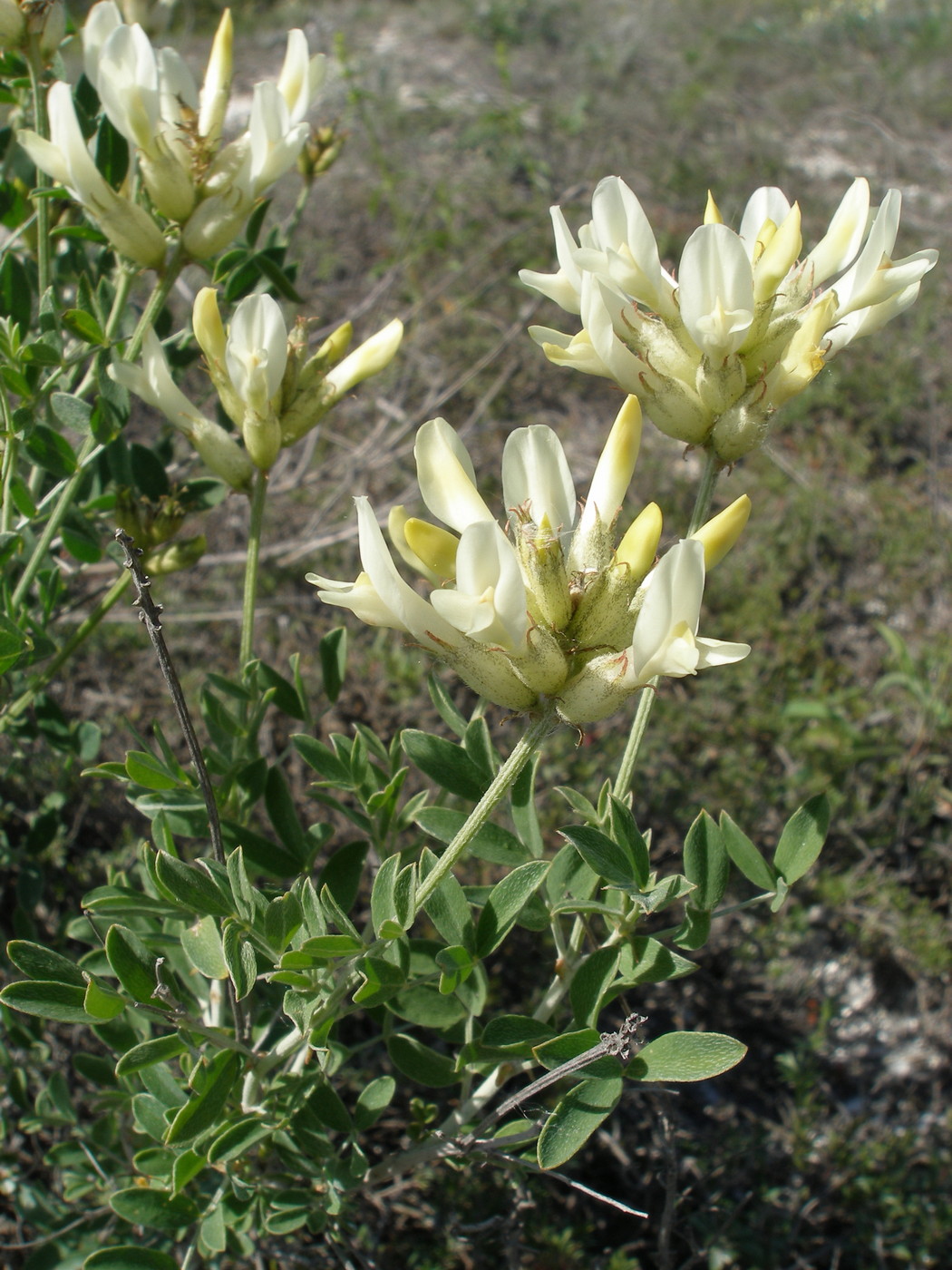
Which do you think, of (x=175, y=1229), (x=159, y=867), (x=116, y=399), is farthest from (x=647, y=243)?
(x=175, y=1229)

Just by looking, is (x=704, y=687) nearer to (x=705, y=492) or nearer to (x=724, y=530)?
(x=705, y=492)

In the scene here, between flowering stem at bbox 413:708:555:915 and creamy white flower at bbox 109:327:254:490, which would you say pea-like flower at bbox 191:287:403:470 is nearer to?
creamy white flower at bbox 109:327:254:490

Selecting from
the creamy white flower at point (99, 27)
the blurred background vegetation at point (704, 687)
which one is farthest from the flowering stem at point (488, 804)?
the creamy white flower at point (99, 27)

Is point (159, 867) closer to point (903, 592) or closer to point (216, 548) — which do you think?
point (216, 548)

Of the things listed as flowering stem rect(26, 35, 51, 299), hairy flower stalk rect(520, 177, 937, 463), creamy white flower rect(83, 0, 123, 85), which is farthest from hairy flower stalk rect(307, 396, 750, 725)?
creamy white flower rect(83, 0, 123, 85)

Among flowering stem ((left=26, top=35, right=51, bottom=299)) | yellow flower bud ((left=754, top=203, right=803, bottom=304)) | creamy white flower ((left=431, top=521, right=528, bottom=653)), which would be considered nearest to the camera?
creamy white flower ((left=431, top=521, right=528, bottom=653))
